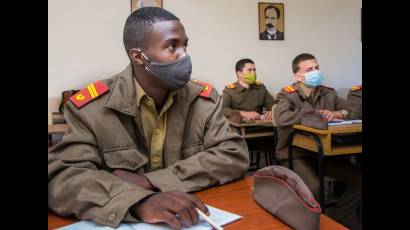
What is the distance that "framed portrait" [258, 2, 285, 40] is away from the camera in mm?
5227

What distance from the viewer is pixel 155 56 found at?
121 cm

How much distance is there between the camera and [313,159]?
9.54ft

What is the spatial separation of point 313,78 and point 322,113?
16.3 inches

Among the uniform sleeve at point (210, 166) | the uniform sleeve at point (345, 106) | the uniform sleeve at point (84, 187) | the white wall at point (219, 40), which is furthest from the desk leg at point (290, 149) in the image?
the white wall at point (219, 40)

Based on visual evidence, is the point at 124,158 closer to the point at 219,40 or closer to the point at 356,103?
the point at 356,103

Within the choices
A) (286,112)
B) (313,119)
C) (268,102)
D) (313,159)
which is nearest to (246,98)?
(268,102)

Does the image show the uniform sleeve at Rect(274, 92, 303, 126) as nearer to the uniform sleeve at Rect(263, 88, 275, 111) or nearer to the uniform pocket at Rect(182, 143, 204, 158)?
the uniform sleeve at Rect(263, 88, 275, 111)

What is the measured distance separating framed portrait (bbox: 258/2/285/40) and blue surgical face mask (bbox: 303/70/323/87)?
2237 millimetres

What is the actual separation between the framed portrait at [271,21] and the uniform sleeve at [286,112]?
2.38 m

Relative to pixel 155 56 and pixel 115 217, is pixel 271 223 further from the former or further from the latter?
pixel 155 56

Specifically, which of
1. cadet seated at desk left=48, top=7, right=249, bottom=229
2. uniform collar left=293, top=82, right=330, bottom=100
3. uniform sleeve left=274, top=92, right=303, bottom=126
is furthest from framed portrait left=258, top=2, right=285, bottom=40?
cadet seated at desk left=48, top=7, right=249, bottom=229

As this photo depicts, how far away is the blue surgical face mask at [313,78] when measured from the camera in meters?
3.15
